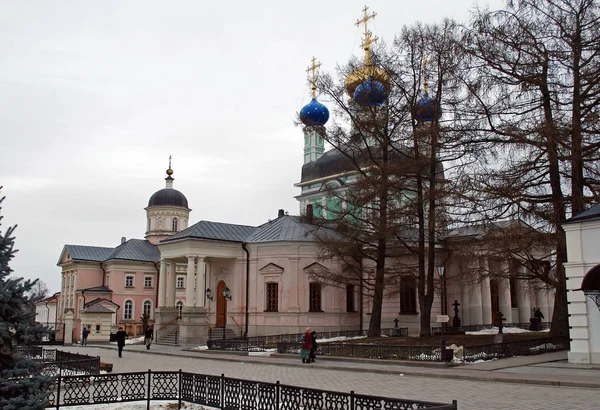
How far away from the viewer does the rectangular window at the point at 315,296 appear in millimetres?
35500

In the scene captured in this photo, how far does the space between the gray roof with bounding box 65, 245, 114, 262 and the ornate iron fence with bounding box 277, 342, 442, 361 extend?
130 feet

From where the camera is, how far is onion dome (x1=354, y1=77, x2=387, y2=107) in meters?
26.3

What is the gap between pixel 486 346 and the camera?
1978 centimetres

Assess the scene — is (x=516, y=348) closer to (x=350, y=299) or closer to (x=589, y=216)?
(x=589, y=216)

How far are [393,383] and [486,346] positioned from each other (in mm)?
5818

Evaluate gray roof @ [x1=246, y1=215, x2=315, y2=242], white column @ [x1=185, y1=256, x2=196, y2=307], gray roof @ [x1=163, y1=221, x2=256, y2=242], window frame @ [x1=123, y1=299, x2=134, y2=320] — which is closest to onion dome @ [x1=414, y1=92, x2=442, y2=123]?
gray roof @ [x1=246, y1=215, x2=315, y2=242]

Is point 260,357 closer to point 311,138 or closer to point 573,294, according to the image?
point 573,294

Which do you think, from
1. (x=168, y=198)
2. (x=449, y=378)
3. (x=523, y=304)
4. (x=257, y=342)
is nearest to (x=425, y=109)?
(x=449, y=378)

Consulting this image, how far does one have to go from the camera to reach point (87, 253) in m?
58.5

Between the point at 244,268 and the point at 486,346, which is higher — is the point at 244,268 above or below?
above

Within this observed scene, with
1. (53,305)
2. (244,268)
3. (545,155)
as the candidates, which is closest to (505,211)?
(545,155)

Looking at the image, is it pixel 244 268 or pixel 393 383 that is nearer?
pixel 393 383

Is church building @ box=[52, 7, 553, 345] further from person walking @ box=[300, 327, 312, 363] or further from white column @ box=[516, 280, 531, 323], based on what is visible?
person walking @ box=[300, 327, 312, 363]

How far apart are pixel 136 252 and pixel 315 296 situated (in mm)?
28163
